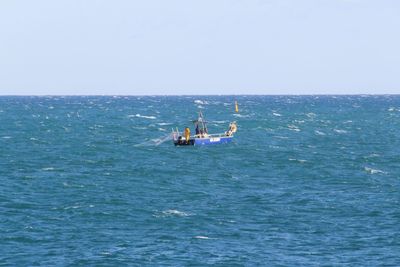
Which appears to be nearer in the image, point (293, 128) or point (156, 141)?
point (156, 141)

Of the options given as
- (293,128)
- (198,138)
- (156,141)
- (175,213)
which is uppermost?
(198,138)

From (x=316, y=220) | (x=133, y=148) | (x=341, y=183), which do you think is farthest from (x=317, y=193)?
(x=133, y=148)

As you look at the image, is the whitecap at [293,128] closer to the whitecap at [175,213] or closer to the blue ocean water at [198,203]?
the blue ocean water at [198,203]

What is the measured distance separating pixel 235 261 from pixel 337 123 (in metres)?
103

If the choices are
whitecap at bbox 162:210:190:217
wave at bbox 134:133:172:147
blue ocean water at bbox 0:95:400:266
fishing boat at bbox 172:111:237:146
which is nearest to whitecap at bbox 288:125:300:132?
blue ocean water at bbox 0:95:400:266

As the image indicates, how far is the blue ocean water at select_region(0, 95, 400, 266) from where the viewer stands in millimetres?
38469

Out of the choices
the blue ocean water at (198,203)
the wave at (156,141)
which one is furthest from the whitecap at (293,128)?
the wave at (156,141)

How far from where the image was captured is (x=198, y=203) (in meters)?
51.6

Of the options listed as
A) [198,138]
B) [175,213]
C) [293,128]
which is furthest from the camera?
[293,128]

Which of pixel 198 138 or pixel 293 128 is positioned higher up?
pixel 198 138

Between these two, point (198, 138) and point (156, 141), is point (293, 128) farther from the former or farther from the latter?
point (198, 138)

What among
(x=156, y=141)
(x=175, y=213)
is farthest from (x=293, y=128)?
(x=175, y=213)

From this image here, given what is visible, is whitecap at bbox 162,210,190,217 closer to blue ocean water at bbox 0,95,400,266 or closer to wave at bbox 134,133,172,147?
blue ocean water at bbox 0,95,400,266

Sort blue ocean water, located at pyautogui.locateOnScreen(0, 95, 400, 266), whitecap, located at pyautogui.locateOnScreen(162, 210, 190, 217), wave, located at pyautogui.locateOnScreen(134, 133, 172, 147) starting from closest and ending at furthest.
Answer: blue ocean water, located at pyautogui.locateOnScreen(0, 95, 400, 266) → whitecap, located at pyautogui.locateOnScreen(162, 210, 190, 217) → wave, located at pyautogui.locateOnScreen(134, 133, 172, 147)
